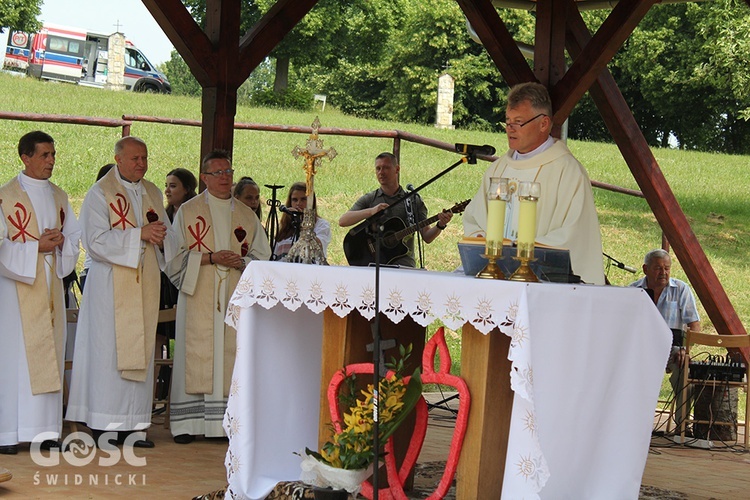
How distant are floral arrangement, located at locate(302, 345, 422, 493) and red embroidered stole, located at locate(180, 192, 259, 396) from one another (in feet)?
8.20

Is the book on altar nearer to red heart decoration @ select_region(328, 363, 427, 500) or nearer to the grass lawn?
red heart decoration @ select_region(328, 363, 427, 500)

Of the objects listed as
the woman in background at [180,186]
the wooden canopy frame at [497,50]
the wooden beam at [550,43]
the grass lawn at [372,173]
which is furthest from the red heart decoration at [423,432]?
the grass lawn at [372,173]

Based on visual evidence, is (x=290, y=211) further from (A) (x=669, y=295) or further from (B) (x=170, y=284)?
(A) (x=669, y=295)

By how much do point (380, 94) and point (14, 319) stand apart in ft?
110

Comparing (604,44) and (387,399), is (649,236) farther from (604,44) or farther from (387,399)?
(387,399)

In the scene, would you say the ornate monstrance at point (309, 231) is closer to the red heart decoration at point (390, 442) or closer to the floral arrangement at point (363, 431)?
the red heart decoration at point (390, 442)

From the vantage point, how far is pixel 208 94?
7.59 meters

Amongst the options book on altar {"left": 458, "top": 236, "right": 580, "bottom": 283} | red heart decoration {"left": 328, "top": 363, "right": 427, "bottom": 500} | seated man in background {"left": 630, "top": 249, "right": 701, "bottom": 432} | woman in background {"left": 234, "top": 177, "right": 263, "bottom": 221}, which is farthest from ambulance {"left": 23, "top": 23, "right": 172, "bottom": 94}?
book on altar {"left": 458, "top": 236, "right": 580, "bottom": 283}

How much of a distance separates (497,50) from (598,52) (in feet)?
2.61

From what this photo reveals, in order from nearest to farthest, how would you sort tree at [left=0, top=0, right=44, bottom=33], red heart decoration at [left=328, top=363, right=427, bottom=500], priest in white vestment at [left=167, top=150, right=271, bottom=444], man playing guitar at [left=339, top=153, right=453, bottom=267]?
1. red heart decoration at [left=328, top=363, right=427, bottom=500]
2. priest in white vestment at [left=167, top=150, right=271, bottom=444]
3. man playing guitar at [left=339, top=153, right=453, bottom=267]
4. tree at [left=0, top=0, right=44, bottom=33]

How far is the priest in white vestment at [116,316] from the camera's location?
21.0 ft

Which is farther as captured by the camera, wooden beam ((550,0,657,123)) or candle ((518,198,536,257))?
wooden beam ((550,0,657,123))

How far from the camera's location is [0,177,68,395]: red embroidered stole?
20.2ft

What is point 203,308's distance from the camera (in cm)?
688
